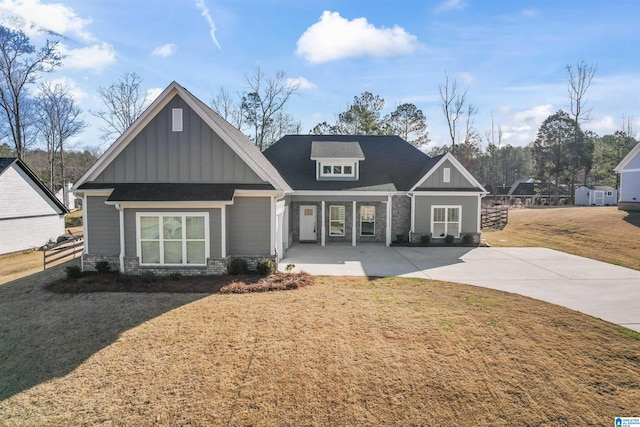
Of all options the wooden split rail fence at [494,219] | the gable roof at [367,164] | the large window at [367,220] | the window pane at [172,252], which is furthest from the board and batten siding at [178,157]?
the wooden split rail fence at [494,219]

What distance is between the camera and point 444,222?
18.8 meters

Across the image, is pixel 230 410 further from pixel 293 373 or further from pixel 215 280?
pixel 215 280

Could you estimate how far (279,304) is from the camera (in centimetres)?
925

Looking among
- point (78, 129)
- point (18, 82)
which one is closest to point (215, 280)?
point (18, 82)

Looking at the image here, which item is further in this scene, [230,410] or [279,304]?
A: [279,304]

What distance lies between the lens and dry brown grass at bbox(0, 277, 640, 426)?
4887 millimetres

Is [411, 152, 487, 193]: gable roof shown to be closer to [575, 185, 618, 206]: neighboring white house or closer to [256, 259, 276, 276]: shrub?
[256, 259, 276, 276]: shrub

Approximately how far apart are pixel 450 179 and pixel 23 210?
25335 mm

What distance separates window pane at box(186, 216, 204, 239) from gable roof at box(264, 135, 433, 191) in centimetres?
743

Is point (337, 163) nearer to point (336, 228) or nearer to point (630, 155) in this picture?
point (336, 228)

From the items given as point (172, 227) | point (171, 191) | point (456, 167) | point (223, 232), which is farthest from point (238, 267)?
point (456, 167)

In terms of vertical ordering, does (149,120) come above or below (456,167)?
above

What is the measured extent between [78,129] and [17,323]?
33924 mm

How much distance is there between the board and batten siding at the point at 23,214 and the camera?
18.5 m
